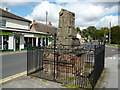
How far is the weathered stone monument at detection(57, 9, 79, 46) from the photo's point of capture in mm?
5871

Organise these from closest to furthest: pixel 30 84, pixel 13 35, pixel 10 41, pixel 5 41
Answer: pixel 30 84
pixel 5 41
pixel 10 41
pixel 13 35

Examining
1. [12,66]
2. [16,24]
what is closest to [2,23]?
[16,24]

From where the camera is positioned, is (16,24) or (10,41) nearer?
(10,41)

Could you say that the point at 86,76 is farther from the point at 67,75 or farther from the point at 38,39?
the point at 38,39

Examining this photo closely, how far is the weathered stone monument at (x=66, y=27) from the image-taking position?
5.87 metres

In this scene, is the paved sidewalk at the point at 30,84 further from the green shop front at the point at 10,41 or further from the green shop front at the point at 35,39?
the green shop front at the point at 35,39

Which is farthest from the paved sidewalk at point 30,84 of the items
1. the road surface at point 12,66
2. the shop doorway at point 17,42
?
the shop doorway at point 17,42

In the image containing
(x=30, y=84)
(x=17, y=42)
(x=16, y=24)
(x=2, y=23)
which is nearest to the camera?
(x=30, y=84)

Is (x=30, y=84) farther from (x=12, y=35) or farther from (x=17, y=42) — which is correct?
(x=17, y=42)

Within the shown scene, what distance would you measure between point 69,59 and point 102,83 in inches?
74.3

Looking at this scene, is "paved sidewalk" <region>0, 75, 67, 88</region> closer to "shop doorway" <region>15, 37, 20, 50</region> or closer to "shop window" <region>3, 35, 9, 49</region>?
"shop window" <region>3, 35, 9, 49</region>

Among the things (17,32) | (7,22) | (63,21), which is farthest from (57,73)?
(7,22)

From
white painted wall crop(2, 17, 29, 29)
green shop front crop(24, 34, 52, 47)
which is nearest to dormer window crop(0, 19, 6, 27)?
white painted wall crop(2, 17, 29, 29)

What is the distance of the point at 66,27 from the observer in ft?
19.5
